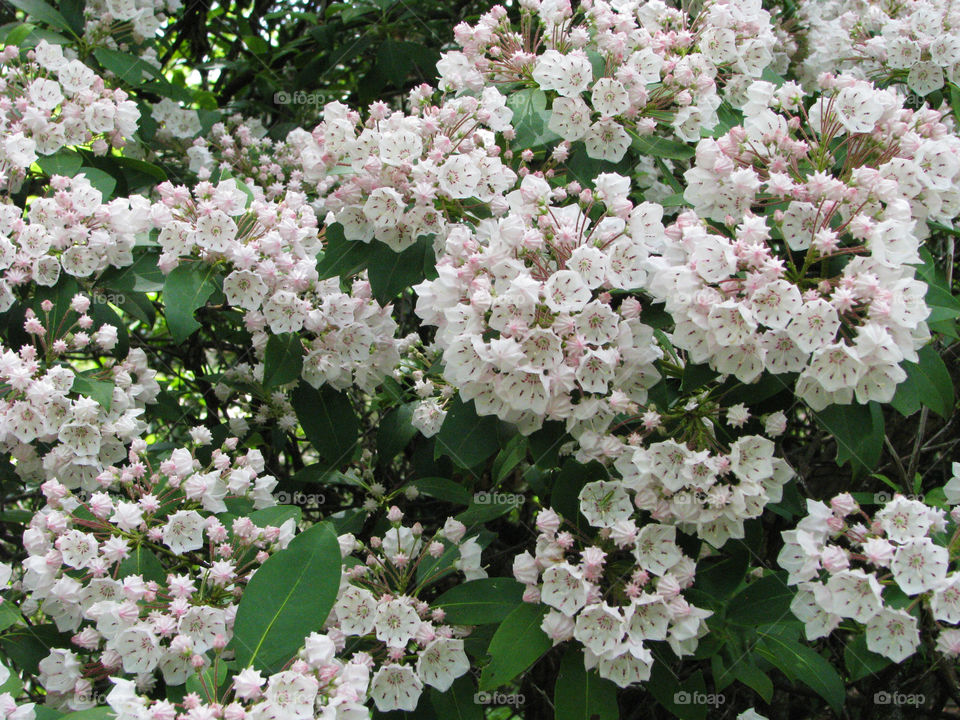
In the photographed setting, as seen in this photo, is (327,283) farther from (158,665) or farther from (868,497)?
(868,497)

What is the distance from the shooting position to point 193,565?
2400 millimetres

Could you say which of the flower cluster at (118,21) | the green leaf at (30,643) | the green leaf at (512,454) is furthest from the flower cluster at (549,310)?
the flower cluster at (118,21)

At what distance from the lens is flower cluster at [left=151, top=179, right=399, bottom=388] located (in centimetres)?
259

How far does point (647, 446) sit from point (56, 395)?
1614 millimetres

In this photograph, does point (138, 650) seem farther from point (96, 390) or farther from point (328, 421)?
point (328, 421)

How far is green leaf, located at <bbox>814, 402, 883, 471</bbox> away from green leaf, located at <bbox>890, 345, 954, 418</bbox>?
8cm

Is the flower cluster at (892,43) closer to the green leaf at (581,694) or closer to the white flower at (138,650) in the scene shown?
the green leaf at (581,694)

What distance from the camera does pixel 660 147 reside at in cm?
263

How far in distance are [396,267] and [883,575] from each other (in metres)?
1.47

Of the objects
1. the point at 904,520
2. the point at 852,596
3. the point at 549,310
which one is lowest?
the point at 852,596

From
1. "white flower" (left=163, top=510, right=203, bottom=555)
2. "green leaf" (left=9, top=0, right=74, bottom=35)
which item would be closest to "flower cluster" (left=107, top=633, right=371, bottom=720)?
"white flower" (left=163, top=510, right=203, bottom=555)

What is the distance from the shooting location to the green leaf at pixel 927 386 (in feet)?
6.79

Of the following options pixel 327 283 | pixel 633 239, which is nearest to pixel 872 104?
pixel 633 239

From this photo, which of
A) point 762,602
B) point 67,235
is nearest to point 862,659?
point 762,602
